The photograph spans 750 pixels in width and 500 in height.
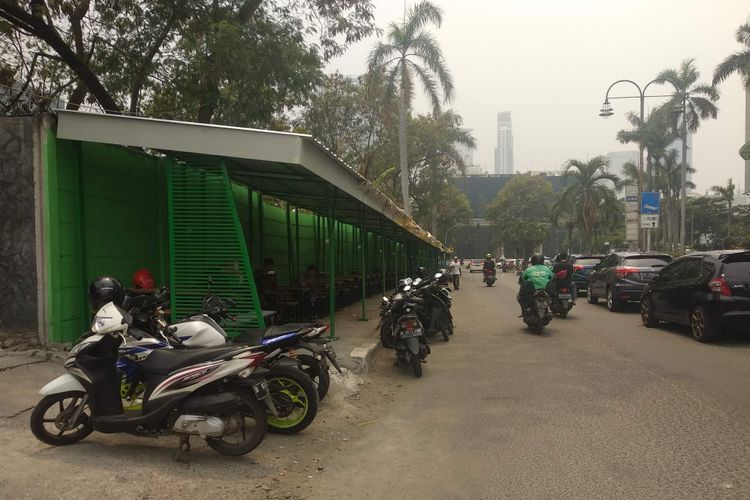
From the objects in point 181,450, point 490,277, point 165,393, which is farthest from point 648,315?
point 490,277

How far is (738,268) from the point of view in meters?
9.24

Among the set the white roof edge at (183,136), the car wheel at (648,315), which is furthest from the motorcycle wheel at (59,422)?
the car wheel at (648,315)

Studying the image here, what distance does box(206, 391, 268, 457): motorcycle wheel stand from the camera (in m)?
4.36

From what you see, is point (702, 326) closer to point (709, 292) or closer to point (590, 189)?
point (709, 292)

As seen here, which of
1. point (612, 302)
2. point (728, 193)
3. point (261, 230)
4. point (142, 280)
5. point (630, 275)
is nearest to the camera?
point (142, 280)

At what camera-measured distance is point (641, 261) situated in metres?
14.8

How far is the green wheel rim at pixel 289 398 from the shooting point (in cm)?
506

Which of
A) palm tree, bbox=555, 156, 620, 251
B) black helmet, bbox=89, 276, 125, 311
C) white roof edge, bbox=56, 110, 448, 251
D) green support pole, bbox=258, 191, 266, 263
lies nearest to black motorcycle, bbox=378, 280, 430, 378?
white roof edge, bbox=56, 110, 448, 251

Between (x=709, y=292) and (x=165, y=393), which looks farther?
(x=709, y=292)

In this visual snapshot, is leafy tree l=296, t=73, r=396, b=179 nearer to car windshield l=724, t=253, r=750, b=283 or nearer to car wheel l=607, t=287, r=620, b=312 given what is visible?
car wheel l=607, t=287, r=620, b=312

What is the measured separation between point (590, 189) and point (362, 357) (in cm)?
4196

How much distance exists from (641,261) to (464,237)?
3616 inches

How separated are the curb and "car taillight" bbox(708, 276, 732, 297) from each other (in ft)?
18.3

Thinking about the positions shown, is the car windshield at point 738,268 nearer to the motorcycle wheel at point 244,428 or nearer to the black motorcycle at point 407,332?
the black motorcycle at point 407,332
